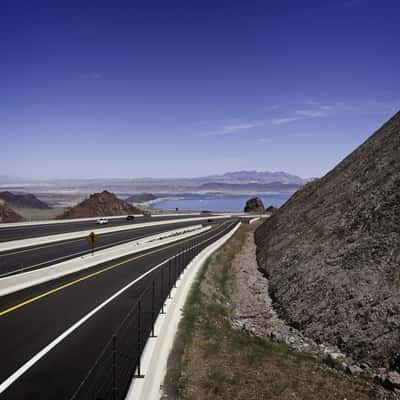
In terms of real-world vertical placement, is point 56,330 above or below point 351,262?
below

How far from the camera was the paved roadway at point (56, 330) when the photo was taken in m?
9.80

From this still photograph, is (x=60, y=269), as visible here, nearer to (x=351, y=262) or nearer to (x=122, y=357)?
(x=122, y=357)

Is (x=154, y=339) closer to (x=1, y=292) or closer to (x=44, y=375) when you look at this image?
(x=44, y=375)

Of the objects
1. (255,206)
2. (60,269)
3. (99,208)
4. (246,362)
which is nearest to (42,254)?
(60,269)

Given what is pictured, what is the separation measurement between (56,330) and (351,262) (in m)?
17.0

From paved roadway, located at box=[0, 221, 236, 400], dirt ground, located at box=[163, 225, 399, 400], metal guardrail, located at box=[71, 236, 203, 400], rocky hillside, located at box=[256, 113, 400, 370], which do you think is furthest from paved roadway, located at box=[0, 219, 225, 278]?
rocky hillside, located at box=[256, 113, 400, 370]

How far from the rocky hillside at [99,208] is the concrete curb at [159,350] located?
6802 cm

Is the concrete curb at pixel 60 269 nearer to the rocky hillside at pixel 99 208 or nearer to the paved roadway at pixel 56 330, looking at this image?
the paved roadway at pixel 56 330

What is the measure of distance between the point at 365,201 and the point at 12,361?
2659 cm

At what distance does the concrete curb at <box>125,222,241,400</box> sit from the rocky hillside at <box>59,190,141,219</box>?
68023 mm

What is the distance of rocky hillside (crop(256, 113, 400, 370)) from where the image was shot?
16.3 m

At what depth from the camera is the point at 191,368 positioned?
11.9 meters

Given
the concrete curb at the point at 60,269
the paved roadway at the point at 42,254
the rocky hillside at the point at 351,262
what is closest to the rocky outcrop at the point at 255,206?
the rocky hillside at the point at 351,262

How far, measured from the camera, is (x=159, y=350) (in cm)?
1267
